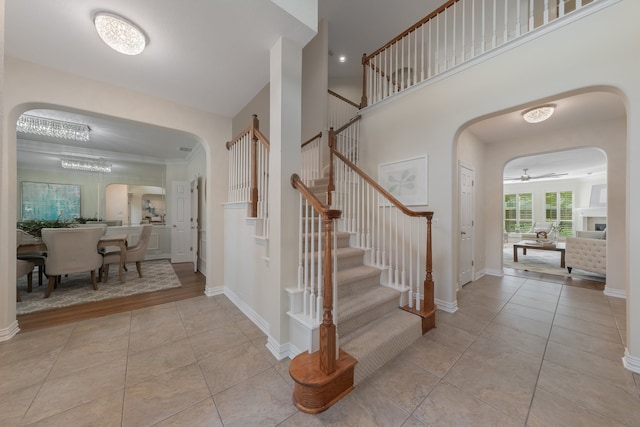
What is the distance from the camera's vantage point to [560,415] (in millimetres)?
1504

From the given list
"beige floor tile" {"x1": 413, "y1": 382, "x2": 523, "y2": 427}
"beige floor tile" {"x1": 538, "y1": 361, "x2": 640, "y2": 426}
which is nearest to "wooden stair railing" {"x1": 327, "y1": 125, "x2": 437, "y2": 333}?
"beige floor tile" {"x1": 413, "y1": 382, "x2": 523, "y2": 427}

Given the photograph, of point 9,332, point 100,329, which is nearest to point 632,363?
point 100,329

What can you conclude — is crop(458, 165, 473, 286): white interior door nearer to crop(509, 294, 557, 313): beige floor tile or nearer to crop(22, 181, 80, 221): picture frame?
crop(509, 294, 557, 313): beige floor tile

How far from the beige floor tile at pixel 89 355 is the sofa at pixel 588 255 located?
6.93 m

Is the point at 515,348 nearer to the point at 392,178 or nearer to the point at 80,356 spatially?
the point at 392,178

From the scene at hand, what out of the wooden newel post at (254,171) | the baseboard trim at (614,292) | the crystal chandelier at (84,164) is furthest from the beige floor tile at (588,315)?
the crystal chandelier at (84,164)

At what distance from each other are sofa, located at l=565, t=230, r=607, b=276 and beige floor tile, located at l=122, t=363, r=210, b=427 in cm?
620

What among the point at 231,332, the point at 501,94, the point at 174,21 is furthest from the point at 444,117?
the point at 231,332

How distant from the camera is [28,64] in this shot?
238 centimetres

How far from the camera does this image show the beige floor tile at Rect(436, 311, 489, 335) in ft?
8.30

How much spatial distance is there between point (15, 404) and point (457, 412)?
292cm

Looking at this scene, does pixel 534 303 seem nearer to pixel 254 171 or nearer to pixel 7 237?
pixel 254 171

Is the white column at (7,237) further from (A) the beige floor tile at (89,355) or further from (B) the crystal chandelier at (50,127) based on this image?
(B) the crystal chandelier at (50,127)

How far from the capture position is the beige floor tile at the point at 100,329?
2291mm
